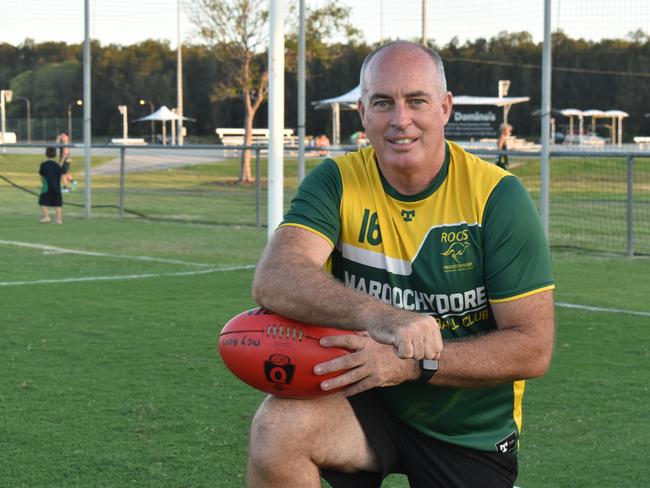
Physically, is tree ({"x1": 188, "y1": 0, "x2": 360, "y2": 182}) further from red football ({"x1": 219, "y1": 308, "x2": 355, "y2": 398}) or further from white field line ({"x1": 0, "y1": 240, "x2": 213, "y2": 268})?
red football ({"x1": 219, "y1": 308, "x2": 355, "y2": 398})

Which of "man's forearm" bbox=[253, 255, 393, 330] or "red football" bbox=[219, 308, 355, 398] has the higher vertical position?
"man's forearm" bbox=[253, 255, 393, 330]

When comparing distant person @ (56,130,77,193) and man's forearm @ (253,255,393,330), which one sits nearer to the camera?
man's forearm @ (253,255,393,330)

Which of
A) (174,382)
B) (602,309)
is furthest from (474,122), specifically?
(174,382)

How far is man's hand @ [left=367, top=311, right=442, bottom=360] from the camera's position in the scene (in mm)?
3062

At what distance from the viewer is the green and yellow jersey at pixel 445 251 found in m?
3.45

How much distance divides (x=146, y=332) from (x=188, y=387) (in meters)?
1.91

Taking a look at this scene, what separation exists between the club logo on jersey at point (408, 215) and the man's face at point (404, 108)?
12cm

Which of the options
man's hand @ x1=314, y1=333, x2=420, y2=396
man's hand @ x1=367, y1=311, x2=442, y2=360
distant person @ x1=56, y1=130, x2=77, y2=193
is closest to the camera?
man's hand @ x1=367, y1=311, x2=442, y2=360

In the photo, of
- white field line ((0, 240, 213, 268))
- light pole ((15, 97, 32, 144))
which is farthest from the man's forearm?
light pole ((15, 97, 32, 144))

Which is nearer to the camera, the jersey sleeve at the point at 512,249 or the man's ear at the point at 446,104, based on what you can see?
the jersey sleeve at the point at 512,249

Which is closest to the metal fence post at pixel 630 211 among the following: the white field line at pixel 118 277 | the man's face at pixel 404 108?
the white field line at pixel 118 277

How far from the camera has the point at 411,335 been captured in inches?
120

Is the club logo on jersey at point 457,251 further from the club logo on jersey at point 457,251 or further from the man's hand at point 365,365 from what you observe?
the man's hand at point 365,365

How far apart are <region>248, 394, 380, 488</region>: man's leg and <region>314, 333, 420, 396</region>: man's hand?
136 millimetres
